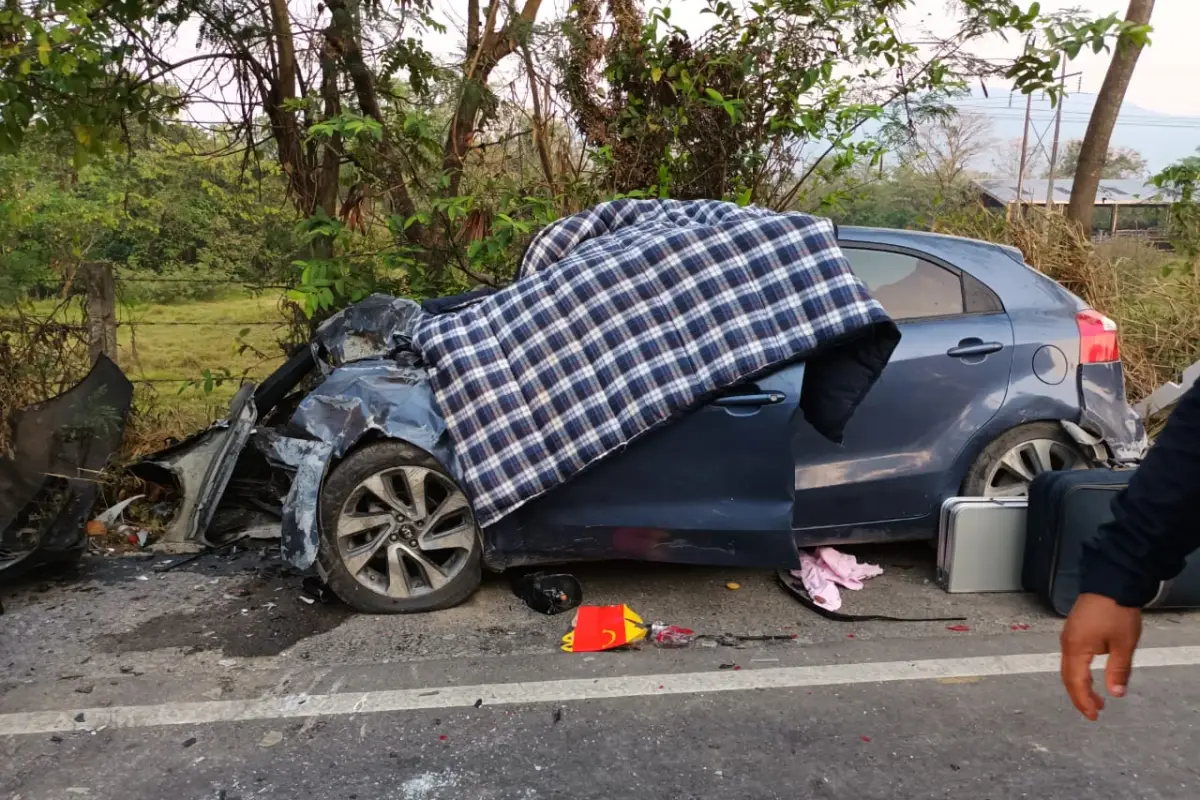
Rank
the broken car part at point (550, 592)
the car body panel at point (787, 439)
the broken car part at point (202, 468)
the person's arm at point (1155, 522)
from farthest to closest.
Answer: the broken car part at point (202, 468) < the broken car part at point (550, 592) < the car body panel at point (787, 439) < the person's arm at point (1155, 522)

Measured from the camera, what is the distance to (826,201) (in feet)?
20.1

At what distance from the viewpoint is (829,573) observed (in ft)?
13.6

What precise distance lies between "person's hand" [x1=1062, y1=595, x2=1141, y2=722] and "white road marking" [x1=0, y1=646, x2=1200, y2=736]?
1.73m

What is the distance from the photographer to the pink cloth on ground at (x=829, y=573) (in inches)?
157

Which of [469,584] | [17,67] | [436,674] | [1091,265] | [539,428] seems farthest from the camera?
[1091,265]

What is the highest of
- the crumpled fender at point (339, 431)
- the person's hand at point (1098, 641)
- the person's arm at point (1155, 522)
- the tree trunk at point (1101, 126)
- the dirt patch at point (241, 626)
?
the tree trunk at point (1101, 126)

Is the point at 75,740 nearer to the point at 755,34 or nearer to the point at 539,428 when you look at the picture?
the point at 539,428

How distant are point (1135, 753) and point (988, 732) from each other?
16.8 inches

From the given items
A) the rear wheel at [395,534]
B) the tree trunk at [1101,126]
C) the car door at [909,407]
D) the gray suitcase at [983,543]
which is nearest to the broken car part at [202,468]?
the rear wheel at [395,534]

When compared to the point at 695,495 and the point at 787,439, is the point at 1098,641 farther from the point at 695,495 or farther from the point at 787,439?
the point at 695,495

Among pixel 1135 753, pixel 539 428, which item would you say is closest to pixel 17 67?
pixel 539 428

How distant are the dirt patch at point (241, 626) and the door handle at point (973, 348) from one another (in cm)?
293

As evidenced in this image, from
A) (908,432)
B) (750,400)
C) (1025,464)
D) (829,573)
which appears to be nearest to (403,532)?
(750,400)

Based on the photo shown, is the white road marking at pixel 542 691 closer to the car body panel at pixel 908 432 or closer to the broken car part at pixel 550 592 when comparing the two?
the broken car part at pixel 550 592
